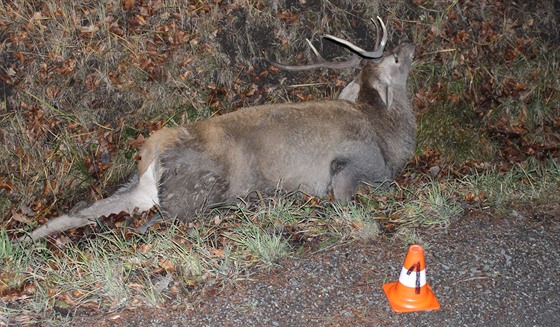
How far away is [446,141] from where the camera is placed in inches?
337

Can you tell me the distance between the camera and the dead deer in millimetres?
6395

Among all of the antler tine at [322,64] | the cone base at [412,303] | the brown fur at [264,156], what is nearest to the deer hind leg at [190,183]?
the brown fur at [264,156]

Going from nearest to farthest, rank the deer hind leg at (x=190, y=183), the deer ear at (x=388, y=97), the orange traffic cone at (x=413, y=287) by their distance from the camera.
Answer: the orange traffic cone at (x=413, y=287), the deer hind leg at (x=190, y=183), the deer ear at (x=388, y=97)

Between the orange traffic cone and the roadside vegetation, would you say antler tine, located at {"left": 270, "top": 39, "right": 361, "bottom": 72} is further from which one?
the orange traffic cone

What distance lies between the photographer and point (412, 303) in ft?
15.7

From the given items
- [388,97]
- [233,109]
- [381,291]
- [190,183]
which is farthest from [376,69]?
[381,291]

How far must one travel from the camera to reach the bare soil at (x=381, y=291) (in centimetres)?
476

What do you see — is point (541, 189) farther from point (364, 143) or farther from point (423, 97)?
point (423, 97)

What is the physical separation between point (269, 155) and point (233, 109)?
5.10ft

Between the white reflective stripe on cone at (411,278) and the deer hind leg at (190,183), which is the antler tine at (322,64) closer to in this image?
the deer hind leg at (190,183)

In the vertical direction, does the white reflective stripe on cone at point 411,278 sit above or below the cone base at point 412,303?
above

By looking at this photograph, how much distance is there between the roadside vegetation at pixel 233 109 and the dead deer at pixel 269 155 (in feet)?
0.68

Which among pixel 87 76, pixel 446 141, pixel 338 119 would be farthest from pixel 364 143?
pixel 87 76

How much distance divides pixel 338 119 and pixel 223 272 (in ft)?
8.21
